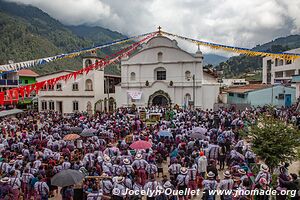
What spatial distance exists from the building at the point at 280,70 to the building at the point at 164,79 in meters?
16.9

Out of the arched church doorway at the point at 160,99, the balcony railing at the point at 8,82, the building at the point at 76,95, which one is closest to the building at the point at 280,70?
the arched church doorway at the point at 160,99

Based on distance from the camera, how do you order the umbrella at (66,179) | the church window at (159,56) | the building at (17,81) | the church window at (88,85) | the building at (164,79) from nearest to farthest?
1. the umbrella at (66,179)
2. the building at (164,79)
3. the church window at (159,56)
4. the church window at (88,85)
5. the building at (17,81)

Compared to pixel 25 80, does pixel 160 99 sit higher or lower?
lower

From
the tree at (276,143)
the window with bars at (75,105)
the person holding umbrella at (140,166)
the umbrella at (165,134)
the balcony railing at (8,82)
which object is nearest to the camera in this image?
the person holding umbrella at (140,166)

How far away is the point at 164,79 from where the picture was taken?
118 feet

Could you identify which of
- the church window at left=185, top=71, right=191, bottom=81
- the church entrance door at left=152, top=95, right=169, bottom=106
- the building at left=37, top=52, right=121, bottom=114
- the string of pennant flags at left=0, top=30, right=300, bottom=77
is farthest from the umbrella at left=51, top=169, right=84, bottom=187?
the building at left=37, top=52, right=121, bottom=114

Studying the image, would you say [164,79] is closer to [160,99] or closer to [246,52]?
[160,99]

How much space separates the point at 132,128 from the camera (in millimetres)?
21125

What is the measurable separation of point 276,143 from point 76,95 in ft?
99.8

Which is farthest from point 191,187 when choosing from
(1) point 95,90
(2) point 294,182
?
(1) point 95,90

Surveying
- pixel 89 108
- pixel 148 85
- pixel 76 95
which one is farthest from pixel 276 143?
pixel 76 95

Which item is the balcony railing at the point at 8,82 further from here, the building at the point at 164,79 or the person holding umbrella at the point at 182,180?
the person holding umbrella at the point at 182,180

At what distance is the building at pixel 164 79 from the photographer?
34.3m

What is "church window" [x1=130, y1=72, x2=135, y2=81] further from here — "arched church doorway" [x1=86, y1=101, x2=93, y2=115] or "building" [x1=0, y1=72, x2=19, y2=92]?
"building" [x1=0, y1=72, x2=19, y2=92]
